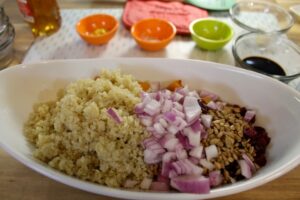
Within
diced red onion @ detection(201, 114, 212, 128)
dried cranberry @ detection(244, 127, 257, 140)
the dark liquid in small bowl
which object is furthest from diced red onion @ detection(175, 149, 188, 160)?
the dark liquid in small bowl

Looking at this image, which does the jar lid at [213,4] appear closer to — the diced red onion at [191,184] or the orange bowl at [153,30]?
the orange bowl at [153,30]

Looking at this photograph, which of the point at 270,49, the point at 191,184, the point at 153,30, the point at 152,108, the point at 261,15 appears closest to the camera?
the point at 191,184

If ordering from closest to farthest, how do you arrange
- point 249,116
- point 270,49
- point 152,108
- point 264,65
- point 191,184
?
point 191,184, point 152,108, point 249,116, point 264,65, point 270,49

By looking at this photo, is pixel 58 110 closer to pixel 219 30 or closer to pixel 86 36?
pixel 86 36

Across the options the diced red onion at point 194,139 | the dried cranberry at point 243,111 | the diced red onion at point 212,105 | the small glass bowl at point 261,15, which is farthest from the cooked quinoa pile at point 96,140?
the small glass bowl at point 261,15

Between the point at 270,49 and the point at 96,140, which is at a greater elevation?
the point at 96,140

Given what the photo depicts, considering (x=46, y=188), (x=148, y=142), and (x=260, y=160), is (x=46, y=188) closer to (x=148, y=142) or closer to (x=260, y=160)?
(x=148, y=142)

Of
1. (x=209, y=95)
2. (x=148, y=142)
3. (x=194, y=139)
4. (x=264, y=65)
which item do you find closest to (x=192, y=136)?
(x=194, y=139)
